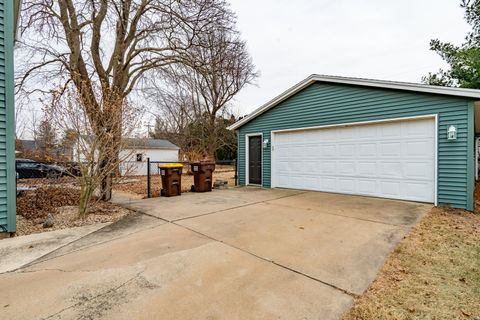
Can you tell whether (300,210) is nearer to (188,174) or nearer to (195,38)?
(195,38)

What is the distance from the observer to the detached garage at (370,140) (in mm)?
5586

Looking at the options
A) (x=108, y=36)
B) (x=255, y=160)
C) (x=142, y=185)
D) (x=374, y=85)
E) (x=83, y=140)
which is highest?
(x=108, y=36)

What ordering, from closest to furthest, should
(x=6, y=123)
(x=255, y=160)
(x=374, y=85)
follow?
1. (x=6, y=123)
2. (x=374, y=85)
3. (x=255, y=160)

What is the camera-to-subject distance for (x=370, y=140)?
6.98 m

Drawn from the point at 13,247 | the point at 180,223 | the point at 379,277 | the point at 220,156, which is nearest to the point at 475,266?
the point at 379,277

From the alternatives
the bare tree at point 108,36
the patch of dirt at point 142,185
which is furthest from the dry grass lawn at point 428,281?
the bare tree at point 108,36

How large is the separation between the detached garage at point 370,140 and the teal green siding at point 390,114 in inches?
0.7

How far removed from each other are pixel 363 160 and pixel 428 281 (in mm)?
5016

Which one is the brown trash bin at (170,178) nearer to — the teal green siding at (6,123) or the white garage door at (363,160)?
the white garage door at (363,160)

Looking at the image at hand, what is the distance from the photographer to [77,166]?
5.19m

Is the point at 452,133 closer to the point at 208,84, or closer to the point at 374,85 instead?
the point at 374,85

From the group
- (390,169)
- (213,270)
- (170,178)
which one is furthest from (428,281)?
(170,178)

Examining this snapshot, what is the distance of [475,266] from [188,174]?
1507 cm

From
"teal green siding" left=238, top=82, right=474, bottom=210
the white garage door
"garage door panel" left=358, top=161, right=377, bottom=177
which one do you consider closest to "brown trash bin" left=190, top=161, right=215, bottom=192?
"teal green siding" left=238, top=82, right=474, bottom=210
